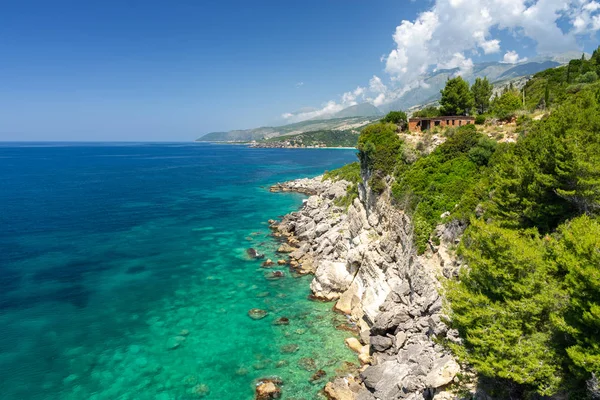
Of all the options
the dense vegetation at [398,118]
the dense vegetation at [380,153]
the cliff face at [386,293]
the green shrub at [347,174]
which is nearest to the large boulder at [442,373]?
the cliff face at [386,293]

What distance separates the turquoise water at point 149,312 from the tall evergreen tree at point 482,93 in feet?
131

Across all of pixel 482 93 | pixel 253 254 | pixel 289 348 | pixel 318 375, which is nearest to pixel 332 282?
pixel 289 348

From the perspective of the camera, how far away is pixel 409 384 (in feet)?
64.2

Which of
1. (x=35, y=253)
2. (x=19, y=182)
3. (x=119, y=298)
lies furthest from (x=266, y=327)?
(x=19, y=182)

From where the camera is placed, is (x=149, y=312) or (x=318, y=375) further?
(x=149, y=312)

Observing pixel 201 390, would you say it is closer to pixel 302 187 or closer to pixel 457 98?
pixel 457 98

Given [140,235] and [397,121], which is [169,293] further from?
[397,121]

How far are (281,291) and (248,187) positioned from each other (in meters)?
67.9

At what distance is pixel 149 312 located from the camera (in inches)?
1284

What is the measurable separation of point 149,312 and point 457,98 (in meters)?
46.7

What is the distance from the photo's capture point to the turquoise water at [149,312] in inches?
938

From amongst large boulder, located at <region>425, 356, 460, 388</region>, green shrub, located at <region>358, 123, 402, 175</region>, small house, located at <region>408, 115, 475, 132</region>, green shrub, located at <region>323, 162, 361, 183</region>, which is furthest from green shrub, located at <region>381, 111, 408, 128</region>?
large boulder, located at <region>425, 356, 460, 388</region>

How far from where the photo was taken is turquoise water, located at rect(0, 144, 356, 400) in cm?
2383

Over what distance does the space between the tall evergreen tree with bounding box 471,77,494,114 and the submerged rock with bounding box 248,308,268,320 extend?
46811mm
